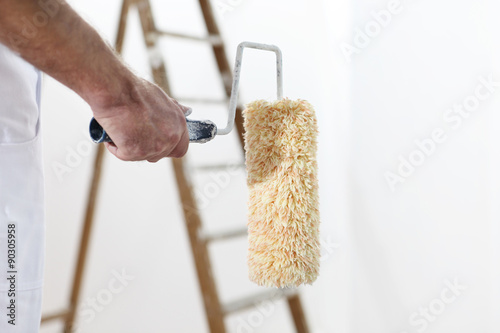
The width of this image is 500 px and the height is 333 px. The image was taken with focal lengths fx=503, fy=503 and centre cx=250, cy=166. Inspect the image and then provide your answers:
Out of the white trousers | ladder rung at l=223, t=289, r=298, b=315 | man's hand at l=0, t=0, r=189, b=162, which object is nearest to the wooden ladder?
ladder rung at l=223, t=289, r=298, b=315

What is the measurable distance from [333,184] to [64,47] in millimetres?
1436

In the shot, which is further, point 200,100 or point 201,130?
point 200,100

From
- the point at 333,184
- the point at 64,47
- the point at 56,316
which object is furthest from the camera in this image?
the point at 333,184

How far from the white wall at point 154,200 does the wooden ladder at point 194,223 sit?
0.45 feet

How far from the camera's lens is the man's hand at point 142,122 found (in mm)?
541

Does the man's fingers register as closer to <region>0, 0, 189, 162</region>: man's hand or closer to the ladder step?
<region>0, 0, 189, 162</region>: man's hand

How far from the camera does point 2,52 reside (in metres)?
0.66

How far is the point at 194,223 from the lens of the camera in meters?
1.21

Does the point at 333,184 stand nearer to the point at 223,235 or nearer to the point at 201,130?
the point at 223,235

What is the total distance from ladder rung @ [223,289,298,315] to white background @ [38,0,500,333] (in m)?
0.41

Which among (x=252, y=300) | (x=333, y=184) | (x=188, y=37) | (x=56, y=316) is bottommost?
(x=252, y=300)

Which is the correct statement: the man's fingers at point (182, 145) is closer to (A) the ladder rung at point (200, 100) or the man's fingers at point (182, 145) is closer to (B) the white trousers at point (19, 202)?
(B) the white trousers at point (19, 202)

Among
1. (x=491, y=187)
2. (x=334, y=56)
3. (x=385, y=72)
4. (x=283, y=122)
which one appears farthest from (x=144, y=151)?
(x=334, y=56)

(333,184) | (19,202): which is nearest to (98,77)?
(19,202)
